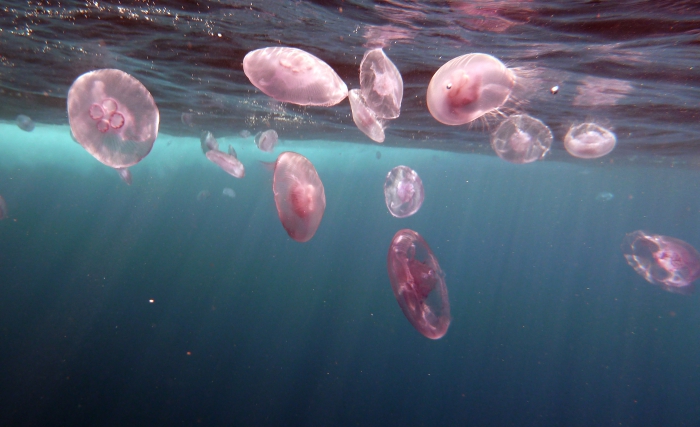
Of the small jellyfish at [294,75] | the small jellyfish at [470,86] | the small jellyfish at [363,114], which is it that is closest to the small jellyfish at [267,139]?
the small jellyfish at [363,114]

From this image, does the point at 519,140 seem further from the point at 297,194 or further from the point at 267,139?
the point at 267,139

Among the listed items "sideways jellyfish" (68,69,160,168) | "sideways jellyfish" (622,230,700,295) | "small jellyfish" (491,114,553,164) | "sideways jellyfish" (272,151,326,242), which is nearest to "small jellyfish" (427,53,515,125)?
"sideways jellyfish" (272,151,326,242)

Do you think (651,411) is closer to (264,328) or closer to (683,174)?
(683,174)

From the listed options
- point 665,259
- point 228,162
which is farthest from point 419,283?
point 665,259

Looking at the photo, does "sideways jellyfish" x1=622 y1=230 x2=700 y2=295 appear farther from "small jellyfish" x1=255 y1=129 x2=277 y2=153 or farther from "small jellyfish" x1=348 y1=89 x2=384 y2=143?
"small jellyfish" x1=255 y1=129 x2=277 y2=153

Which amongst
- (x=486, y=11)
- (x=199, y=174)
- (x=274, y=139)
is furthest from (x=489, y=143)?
(x=199, y=174)

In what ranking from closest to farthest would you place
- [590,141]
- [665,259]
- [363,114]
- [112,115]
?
[112,115]
[363,114]
[590,141]
[665,259]
